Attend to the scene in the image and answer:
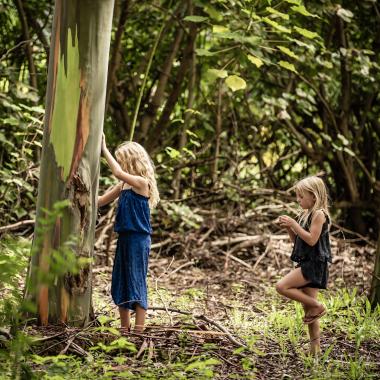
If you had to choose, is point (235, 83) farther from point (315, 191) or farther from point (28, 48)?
A: point (28, 48)

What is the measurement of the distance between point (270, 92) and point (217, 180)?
5.89 feet

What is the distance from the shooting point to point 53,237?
3943mm

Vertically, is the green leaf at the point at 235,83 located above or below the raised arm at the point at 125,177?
above

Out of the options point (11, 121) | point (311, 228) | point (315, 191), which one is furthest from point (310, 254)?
point (11, 121)

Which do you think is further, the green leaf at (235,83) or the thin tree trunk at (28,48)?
the thin tree trunk at (28,48)

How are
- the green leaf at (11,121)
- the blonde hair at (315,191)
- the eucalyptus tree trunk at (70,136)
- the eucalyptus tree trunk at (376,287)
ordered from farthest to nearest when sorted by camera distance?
1. the green leaf at (11,121)
2. the eucalyptus tree trunk at (376,287)
3. the blonde hair at (315,191)
4. the eucalyptus tree trunk at (70,136)

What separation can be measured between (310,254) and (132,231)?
1.25m

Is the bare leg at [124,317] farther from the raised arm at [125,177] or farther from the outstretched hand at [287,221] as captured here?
the outstretched hand at [287,221]

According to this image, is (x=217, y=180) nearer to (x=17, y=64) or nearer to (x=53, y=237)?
(x=17, y=64)

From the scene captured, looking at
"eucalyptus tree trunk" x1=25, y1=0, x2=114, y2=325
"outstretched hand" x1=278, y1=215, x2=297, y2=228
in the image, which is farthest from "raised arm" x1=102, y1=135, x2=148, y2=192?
"outstretched hand" x1=278, y1=215, x2=297, y2=228

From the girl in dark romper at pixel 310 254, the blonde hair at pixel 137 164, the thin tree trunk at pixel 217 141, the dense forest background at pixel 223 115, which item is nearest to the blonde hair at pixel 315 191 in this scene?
the girl in dark romper at pixel 310 254

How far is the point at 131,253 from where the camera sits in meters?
4.60

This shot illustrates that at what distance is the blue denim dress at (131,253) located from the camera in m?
4.56

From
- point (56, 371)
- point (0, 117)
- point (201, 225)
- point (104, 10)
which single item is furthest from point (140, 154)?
point (201, 225)
